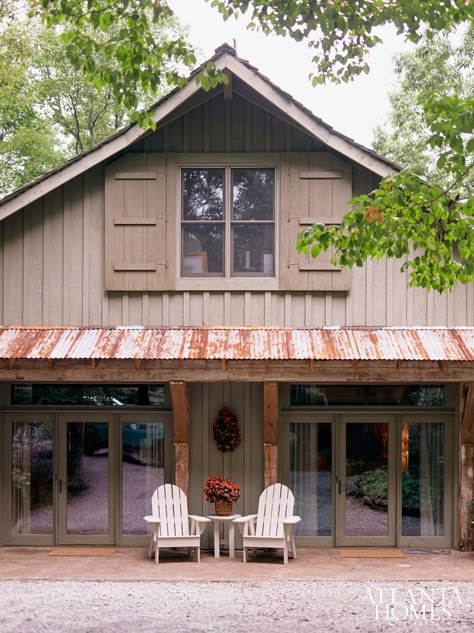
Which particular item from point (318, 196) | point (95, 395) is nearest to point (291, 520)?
point (95, 395)

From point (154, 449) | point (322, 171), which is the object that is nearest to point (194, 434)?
point (154, 449)

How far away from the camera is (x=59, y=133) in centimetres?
2805

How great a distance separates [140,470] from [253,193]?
4.24 meters

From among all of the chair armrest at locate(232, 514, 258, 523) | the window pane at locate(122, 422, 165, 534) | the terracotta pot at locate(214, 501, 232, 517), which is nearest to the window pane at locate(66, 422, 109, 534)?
the window pane at locate(122, 422, 165, 534)

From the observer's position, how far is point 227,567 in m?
11.6

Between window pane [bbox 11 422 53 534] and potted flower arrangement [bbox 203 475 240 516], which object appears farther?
window pane [bbox 11 422 53 534]

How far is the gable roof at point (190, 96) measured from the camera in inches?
465

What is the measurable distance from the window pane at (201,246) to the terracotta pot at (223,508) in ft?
10.5

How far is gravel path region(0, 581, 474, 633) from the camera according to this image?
8.57m

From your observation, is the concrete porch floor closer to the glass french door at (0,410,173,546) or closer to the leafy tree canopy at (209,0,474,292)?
the glass french door at (0,410,173,546)

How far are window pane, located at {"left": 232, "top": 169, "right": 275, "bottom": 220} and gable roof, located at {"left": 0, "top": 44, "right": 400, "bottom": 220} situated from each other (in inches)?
37.5

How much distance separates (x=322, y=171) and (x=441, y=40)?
1084cm

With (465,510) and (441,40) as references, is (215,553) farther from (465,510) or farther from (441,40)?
(441,40)

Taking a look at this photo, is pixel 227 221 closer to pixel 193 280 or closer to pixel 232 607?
pixel 193 280
